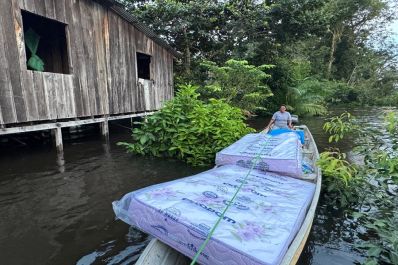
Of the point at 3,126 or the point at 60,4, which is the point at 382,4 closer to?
the point at 60,4

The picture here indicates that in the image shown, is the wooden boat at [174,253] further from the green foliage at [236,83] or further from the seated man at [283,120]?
the green foliage at [236,83]

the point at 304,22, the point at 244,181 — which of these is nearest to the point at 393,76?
the point at 304,22

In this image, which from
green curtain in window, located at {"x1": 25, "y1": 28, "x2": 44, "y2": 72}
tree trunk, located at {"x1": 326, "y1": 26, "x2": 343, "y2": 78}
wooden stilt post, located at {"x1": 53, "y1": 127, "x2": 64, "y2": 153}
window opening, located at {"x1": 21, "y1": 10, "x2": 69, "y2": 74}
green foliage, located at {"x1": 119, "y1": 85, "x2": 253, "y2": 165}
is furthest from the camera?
tree trunk, located at {"x1": 326, "y1": 26, "x2": 343, "y2": 78}

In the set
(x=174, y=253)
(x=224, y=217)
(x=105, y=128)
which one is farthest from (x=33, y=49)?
(x=224, y=217)

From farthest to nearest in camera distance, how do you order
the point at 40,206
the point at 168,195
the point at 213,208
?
the point at 40,206, the point at 168,195, the point at 213,208

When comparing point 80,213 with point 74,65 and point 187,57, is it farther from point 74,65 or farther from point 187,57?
point 187,57

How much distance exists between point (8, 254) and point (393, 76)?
4517cm

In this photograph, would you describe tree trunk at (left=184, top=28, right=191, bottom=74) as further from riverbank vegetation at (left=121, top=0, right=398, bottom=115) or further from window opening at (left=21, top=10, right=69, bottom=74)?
window opening at (left=21, top=10, right=69, bottom=74)

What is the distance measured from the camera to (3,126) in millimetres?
7176

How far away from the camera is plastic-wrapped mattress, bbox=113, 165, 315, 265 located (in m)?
2.49

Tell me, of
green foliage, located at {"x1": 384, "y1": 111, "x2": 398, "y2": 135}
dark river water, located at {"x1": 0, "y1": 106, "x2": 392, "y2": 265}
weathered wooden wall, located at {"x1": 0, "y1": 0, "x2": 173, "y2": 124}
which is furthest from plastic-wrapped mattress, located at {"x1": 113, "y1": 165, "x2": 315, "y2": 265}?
weathered wooden wall, located at {"x1": 0, "y1": 0, "x2": 173, "y2": 124}

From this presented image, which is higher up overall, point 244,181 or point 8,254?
point 244,181

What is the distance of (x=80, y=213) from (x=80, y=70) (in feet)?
18.7

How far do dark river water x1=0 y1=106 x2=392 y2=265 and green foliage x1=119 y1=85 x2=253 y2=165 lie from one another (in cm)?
38
